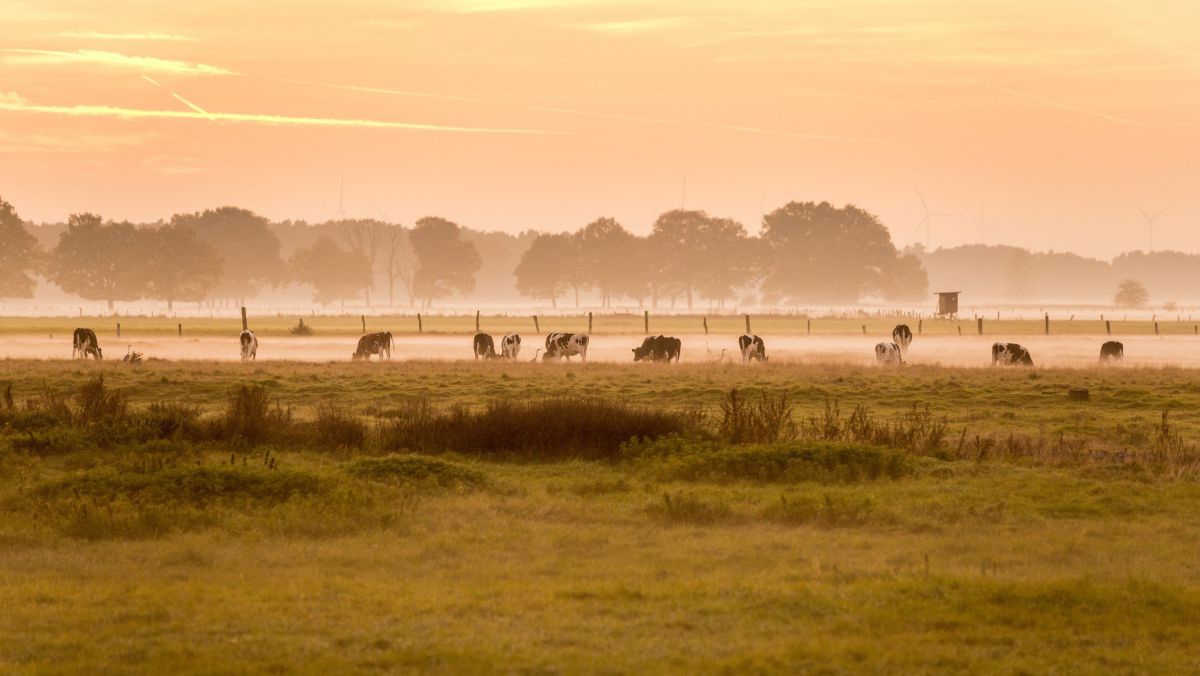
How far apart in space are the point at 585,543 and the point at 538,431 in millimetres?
7940

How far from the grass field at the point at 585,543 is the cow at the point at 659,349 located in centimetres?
2876

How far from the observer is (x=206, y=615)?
1203cm

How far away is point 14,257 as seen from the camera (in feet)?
568

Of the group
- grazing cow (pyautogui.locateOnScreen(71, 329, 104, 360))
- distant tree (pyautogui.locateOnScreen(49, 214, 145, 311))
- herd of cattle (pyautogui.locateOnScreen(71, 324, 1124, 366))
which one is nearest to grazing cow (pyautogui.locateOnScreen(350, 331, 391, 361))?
herd of cattle (pyautogui.locateOnScreen(71, 324, 1124, 366))

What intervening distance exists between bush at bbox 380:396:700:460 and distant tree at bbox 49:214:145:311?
15632 cm

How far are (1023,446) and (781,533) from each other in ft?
31.3

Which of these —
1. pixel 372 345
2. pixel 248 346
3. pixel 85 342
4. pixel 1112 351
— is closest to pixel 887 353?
pixel 1112 351

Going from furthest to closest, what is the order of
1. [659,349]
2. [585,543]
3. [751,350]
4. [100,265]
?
[100,265]
[751,350]
[659,349]
[585,543]

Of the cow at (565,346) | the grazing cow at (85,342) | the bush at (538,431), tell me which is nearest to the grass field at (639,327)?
the cow at (565,346)

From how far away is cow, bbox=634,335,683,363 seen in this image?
58241 millimetres

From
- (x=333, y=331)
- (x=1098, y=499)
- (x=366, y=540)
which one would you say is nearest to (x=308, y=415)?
(x=366, y=540)

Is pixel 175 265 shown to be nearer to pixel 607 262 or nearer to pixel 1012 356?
pixel 607 262

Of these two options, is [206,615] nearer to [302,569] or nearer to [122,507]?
[302,569]

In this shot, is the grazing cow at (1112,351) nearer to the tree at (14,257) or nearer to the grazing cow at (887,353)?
the grazing cow at (887,353)
